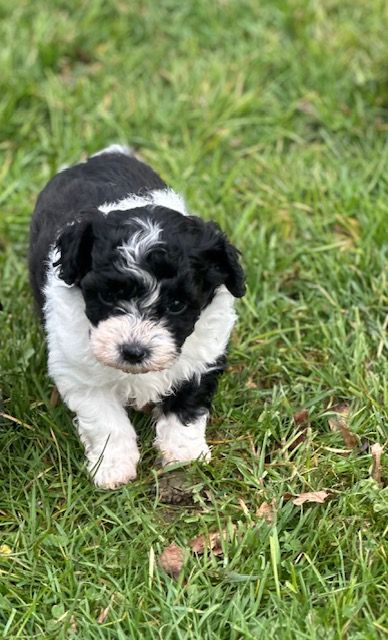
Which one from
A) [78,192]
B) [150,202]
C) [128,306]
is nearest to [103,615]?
[128,306]

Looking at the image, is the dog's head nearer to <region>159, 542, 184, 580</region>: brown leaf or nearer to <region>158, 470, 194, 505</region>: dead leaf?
<region>158, 470, 194, 505</region>: dead leaf

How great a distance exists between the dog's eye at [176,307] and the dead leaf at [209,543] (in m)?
1.02

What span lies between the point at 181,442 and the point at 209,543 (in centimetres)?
60

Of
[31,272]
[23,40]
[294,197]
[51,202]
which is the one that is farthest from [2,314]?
[23,40]

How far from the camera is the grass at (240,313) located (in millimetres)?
4227

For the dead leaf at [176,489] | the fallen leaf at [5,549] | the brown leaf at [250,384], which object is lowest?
the brown leaf at [250,384]

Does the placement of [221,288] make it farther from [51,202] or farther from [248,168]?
[248,168]

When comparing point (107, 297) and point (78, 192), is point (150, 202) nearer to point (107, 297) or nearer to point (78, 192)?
point (78, 192)

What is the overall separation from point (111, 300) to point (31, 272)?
1288mm

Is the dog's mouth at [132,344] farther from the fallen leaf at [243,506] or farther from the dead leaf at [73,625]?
the dead leaf at [73,625]

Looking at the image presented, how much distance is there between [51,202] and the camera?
17.6 feet

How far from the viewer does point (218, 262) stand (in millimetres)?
4617

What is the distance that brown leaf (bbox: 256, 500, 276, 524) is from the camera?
4.57m

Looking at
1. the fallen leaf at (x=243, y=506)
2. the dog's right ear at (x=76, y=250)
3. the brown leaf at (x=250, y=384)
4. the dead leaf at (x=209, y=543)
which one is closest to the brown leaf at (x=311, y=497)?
the fallen leaf at (x=243, y=506)
